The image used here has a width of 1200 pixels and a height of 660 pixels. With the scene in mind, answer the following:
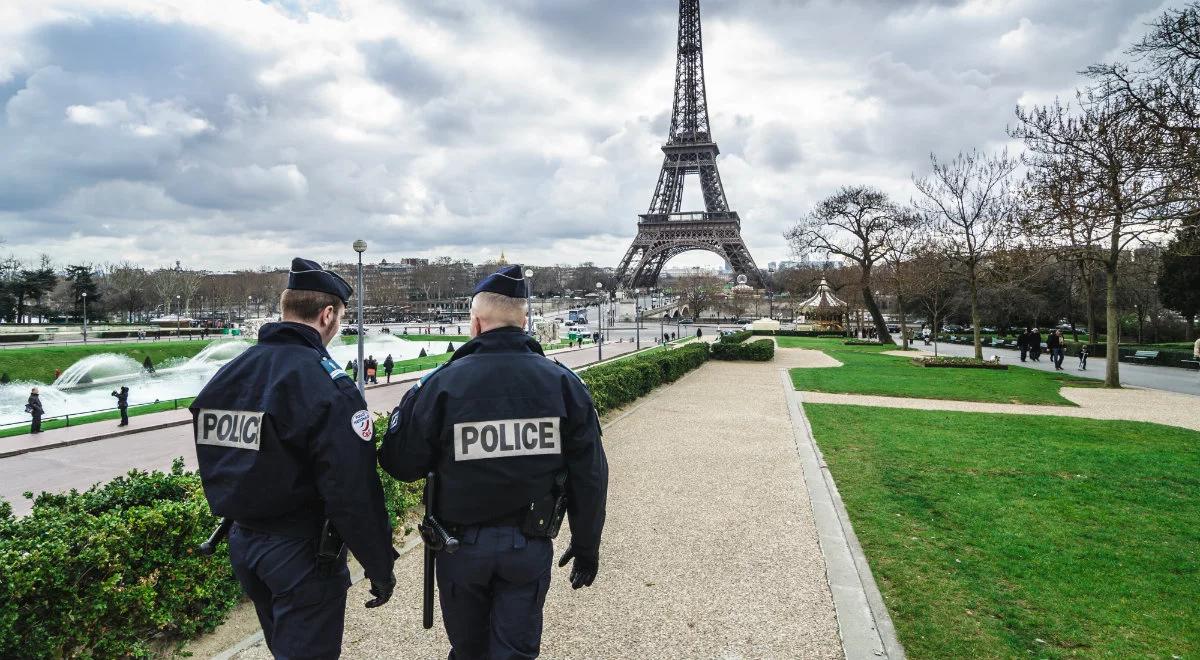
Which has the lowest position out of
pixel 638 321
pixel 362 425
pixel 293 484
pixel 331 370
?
pixel 293 484

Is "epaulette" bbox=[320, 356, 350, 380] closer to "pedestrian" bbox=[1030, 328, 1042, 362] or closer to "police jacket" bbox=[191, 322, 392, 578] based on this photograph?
"police jacket" bbox=[191, 322, 392, 578]

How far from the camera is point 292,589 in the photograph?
8.80ft

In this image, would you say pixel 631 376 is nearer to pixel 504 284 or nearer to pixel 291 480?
pixel 504 284

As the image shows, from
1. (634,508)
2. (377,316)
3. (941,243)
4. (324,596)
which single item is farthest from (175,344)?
(377,316)

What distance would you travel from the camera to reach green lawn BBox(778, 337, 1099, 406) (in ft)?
56.3

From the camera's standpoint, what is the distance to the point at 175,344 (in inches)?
1613

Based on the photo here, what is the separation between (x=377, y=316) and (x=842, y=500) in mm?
113929

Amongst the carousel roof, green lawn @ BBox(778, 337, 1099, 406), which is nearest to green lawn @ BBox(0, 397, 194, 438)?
green lawn @ BBox(778, 337, 1099, 406)

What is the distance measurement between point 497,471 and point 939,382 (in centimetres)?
2097

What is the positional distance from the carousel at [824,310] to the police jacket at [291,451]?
5203 cm

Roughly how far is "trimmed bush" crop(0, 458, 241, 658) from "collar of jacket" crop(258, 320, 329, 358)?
1.99 m

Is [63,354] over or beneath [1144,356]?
over

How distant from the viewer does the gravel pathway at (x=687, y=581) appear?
4383 mm

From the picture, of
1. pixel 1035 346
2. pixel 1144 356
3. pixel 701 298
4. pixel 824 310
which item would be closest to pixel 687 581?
pixel 1035 346
